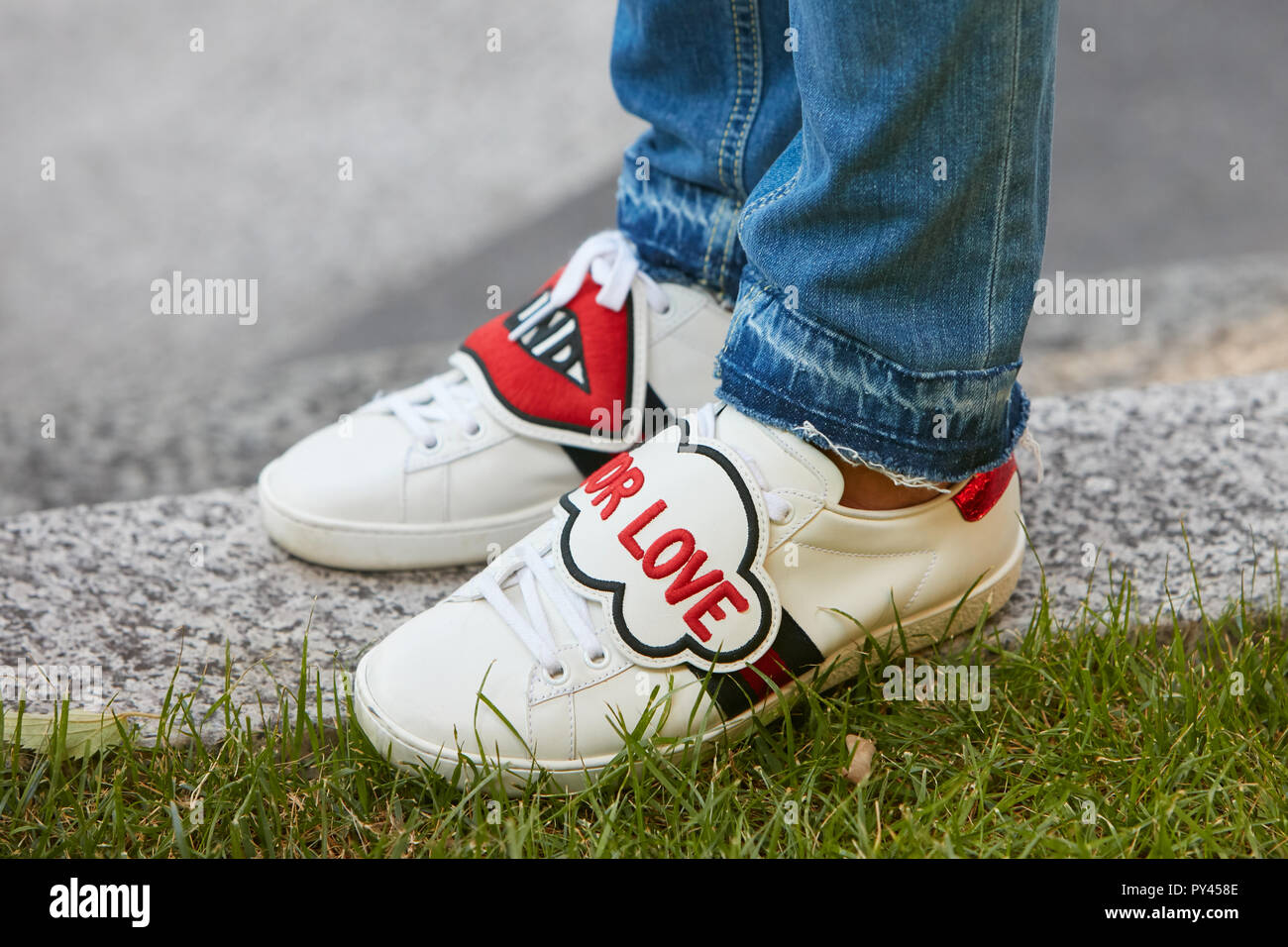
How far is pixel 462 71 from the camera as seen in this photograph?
5.61 metres

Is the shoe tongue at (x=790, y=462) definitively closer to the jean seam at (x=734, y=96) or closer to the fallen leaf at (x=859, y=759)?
the fallen leaf at (x=859, y=759)

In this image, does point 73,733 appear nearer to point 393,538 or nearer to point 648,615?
point 393,538

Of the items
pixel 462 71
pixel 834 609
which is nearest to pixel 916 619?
pixel 834 609

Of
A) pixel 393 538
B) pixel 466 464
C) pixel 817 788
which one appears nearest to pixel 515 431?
pixel 466 464

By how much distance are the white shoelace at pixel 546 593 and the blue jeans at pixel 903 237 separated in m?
0.07

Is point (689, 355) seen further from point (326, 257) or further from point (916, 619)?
point (326, 257)

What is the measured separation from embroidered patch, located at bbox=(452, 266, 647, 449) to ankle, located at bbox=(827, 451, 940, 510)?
35 cm

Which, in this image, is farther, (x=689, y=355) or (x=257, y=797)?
(x=689, y=355)

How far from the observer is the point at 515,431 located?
4.53ft

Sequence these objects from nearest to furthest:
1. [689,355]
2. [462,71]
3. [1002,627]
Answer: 1. [1002,627]
2. [689,355]
3. [462,71]

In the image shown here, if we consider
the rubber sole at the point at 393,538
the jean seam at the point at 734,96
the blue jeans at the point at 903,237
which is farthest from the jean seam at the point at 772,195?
the rubber sole at the point at 393,538

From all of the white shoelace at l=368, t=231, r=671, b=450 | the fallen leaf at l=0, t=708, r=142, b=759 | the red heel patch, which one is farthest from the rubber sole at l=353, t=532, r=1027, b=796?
the white shoelace at l=368, t=231, r=671, b=450

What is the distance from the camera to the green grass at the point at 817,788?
980 millimetres
